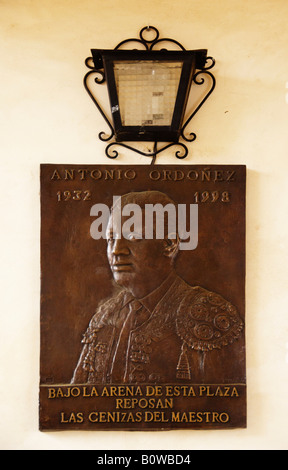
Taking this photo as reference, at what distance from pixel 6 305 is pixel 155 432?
774 mm

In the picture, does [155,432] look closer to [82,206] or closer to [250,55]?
[82,206]

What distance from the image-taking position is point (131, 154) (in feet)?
7.41

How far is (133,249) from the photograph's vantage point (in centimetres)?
218

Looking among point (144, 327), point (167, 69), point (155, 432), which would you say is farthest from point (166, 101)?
point (155, 432)

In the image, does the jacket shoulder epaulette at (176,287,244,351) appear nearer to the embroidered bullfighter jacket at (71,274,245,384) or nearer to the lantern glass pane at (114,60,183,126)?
the embroidered bullfighter jacket at (71,274,245,384)

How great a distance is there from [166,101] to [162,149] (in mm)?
194

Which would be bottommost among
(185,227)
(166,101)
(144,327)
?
(144,327)

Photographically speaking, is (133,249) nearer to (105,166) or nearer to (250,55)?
(105,166)

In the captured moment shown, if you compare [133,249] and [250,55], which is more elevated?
[250,55]

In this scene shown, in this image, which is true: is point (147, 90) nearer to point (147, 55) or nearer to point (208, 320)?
point (147, 55)

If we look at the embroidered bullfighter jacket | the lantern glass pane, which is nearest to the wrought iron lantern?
the lantern glass pane

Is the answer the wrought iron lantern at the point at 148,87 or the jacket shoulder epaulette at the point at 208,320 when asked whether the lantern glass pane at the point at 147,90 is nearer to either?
the wrought iron lantern at the point at 148,87

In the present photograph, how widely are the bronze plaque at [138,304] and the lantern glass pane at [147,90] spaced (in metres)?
0.22

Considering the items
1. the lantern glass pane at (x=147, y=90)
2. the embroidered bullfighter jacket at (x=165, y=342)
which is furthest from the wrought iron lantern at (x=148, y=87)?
the embroidered bullfighter jacket at (x=165, y=342)
